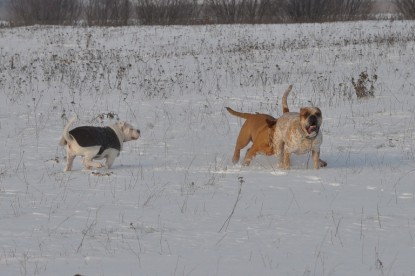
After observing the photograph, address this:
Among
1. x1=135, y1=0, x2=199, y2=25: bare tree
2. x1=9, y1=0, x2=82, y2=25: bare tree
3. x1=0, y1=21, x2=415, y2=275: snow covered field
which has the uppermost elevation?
x1=9, y1=0, x2=82, y2=25: bare tree

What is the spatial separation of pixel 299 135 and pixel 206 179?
1.07m

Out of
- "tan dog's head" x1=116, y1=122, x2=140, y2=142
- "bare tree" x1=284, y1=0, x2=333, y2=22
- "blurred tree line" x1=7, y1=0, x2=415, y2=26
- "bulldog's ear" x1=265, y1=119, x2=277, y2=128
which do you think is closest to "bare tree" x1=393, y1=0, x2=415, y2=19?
"blurred tree line" x1=7, y1=0, x2=415, y2=26

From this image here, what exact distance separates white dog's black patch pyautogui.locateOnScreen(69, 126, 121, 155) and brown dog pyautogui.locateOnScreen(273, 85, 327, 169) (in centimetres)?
175

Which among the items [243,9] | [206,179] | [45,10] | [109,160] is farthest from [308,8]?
[206,179]

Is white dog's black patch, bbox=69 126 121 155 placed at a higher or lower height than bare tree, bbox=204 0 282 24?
lower

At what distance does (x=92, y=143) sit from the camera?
6.55m

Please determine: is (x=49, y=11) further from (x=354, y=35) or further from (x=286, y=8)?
(x=354, y=35)

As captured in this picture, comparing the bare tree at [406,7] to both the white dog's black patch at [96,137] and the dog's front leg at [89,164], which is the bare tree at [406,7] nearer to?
the white dog's black patch at [96,137]

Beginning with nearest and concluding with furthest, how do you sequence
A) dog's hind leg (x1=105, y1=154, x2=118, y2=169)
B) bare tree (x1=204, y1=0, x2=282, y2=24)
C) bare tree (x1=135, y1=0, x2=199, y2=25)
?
dog's hind leg (x1=105, y1=154, x2=118, y2=169)
bare tree (x1=135, y1=0, x2=199, y2=25)
bare tree (x1=204, y1=0, x2=282, y2=24)

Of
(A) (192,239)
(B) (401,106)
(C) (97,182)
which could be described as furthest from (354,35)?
(A) (192,239)

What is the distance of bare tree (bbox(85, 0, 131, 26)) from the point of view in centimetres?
4475

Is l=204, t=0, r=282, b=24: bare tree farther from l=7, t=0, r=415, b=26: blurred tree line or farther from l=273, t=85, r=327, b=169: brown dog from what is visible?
l=273, t=85, r=327, b=169: brown dog

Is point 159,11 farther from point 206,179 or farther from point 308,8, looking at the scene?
point 206,179

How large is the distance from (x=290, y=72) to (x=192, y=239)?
32.1 feet
